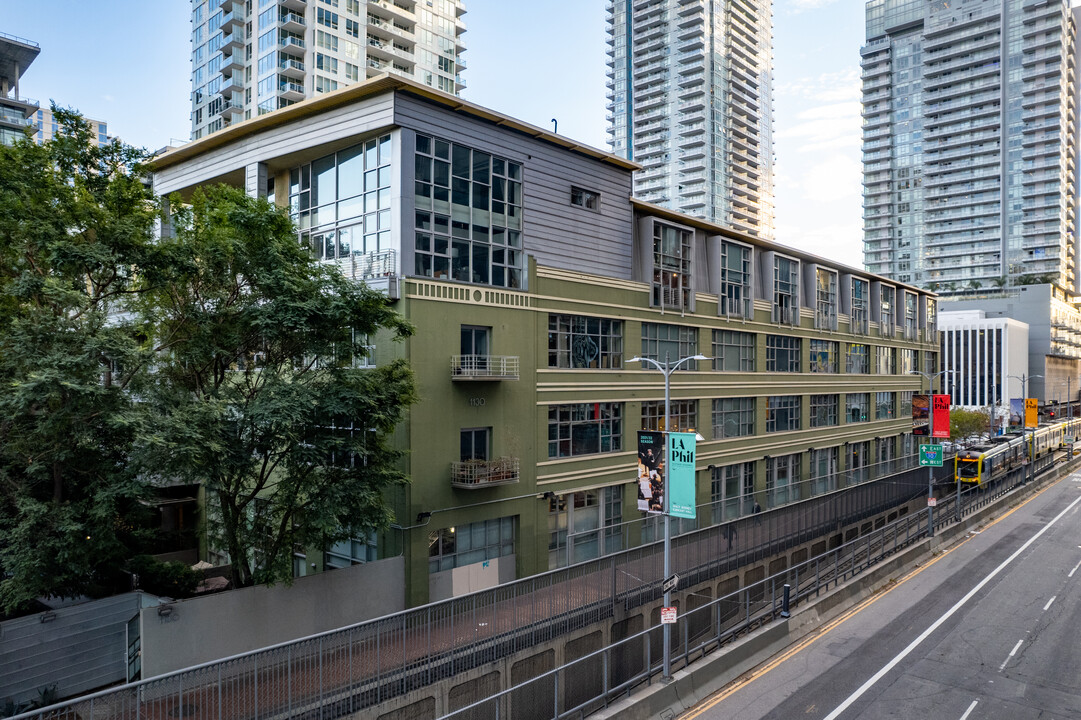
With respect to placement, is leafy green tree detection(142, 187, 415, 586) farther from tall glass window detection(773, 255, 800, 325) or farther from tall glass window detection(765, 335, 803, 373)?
tall glass window detection(773, 255, 800, 325)

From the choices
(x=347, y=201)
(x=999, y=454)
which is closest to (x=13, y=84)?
(x=347, y=201)

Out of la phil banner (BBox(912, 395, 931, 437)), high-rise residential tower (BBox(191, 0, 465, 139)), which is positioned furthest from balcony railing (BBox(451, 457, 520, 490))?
high-rise residential tower (BBox(191, 0, 465, 139))

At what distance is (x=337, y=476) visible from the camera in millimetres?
20234

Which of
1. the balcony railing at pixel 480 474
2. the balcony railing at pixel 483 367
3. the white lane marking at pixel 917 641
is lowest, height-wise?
the white lane marking at pixel 917 641

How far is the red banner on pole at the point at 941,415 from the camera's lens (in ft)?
128

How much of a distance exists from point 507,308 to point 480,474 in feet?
22.4

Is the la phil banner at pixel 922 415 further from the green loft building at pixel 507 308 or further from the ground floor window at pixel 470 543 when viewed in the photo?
the ground floor window at pixel 470 543

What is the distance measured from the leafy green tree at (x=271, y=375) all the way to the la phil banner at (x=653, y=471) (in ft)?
23.5

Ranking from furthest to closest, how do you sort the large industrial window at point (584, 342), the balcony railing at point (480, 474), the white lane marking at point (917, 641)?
the large industrial window at point (584, 342) < the balcony railing at point (480, 474) < the white lane marking at point (917, 641)

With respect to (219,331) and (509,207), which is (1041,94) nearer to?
(509,207)

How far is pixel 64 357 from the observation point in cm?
1562

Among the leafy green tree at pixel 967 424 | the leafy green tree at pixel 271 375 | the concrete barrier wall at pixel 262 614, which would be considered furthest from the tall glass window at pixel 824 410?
the leafy green tree at pixel 967 424

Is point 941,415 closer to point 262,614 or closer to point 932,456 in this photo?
point 932,456

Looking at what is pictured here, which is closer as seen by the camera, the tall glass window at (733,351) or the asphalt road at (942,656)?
the asphalt road at (942,656)
